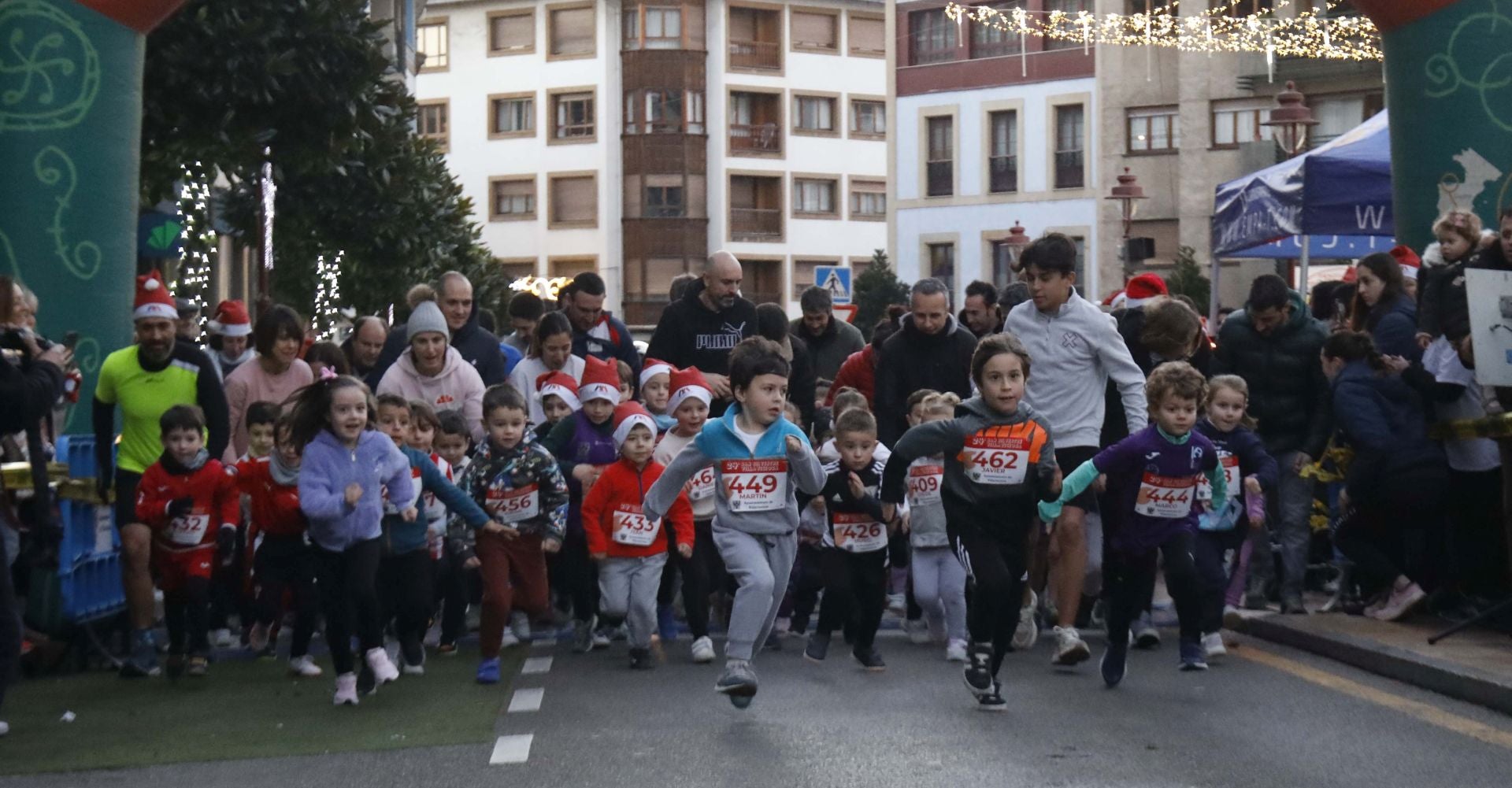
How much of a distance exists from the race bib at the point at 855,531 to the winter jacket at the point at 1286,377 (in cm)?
251

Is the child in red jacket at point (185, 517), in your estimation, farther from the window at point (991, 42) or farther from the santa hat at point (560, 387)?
the window at point (991, 42)

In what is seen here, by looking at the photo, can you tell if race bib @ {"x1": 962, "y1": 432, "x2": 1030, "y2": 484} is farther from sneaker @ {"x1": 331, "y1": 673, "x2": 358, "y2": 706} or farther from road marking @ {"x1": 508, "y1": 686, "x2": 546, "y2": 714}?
sneaker @ {"x1": 331, "y1": 673, "x2": 358, "y2": 706}

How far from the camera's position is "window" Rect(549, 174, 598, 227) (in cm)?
7488

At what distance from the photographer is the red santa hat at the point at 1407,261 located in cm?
1343

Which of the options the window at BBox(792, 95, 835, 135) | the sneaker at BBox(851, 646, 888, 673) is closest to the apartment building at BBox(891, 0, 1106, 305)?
the window at BBox(792, 95, 835, 135)

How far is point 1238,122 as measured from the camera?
2009 inches

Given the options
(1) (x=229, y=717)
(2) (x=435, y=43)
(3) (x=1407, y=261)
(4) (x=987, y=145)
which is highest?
(2) (x=435, y=43)

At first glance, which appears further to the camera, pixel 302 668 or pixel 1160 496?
pixel 302 668

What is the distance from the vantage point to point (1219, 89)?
51094mm

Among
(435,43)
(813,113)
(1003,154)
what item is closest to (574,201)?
(435,43)

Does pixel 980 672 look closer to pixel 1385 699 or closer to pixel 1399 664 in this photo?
pixel 1385 699

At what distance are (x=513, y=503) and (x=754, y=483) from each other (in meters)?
2.24

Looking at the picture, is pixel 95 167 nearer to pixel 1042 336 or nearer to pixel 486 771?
pixel 1042 336

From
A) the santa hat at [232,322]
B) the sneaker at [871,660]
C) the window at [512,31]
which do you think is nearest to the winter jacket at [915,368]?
the sneaker at [871,660]
